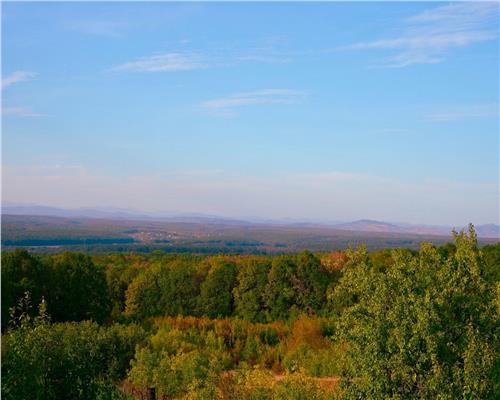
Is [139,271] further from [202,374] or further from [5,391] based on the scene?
[5,391]

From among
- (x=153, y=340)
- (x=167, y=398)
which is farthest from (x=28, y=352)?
(x=153, y=340)

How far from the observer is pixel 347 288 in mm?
21984

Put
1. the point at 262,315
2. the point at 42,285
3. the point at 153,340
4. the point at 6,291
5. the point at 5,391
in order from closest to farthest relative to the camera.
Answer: the point at 5,391 → the point at 153,340 → the point at 6,291 → the point at 42,285 → the point at 262,315

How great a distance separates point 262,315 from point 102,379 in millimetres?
37897

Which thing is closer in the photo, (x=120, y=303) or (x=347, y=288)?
(x=347, y=288)

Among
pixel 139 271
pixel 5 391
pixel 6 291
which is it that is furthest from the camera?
pixel 139 271

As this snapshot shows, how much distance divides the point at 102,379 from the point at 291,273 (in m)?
38.7

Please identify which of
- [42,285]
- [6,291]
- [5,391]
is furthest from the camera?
[42,285]

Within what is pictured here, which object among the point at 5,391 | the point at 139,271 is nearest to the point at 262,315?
the point at 139,271

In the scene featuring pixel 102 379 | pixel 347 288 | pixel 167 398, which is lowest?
pixel 167 398

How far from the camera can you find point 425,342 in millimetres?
19516

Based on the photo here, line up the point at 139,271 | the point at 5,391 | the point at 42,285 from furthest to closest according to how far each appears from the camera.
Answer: the point at 139,271 < the point at 42,285 < the point at 5,391

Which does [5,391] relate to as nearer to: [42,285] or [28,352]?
[28,352]

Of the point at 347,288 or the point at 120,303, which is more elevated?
the point at 347,288
